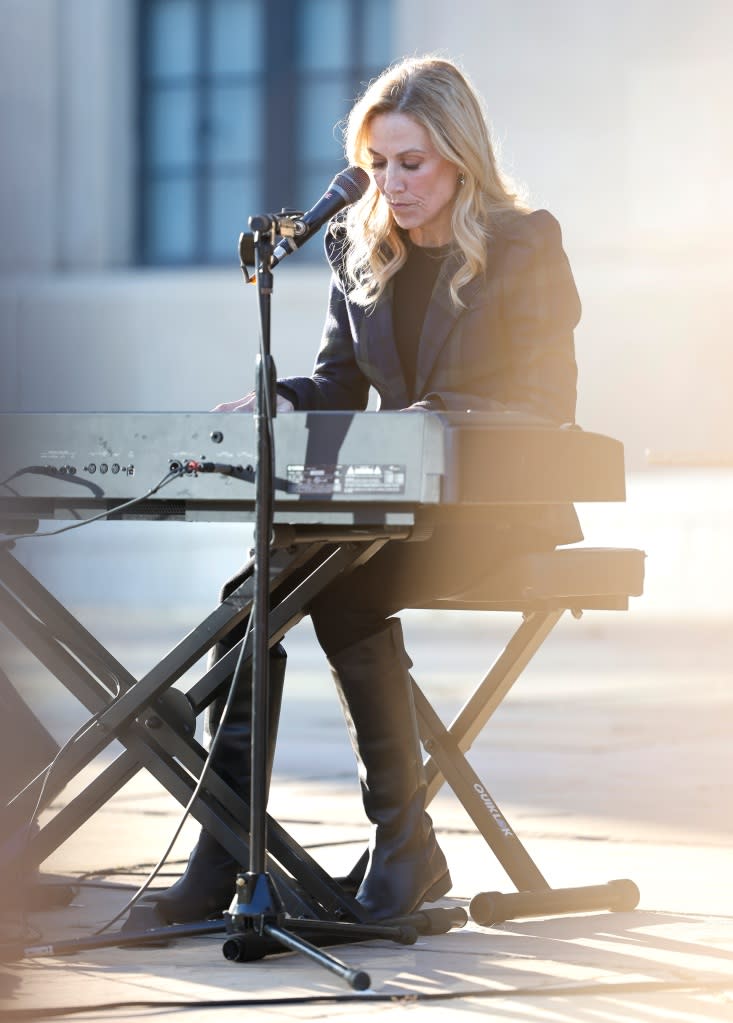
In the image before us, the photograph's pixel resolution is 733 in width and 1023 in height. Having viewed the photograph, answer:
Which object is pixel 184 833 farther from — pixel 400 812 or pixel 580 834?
pixel 400 812

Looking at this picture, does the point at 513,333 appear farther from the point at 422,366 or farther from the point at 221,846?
the point at 221,846

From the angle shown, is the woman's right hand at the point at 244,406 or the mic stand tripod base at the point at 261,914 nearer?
the mic stand tripod base at the point at 261,914

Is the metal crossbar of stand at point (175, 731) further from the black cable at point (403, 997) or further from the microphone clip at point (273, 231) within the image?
the microphone clip at point (273, 231)

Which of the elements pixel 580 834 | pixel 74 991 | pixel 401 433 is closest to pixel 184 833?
pixel 580 834

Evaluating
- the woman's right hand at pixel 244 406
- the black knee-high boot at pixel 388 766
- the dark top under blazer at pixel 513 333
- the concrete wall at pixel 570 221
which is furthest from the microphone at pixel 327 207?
the concrete wall at pixel 570 221

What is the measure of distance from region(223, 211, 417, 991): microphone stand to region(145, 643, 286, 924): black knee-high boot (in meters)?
0.28

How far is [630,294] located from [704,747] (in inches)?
162

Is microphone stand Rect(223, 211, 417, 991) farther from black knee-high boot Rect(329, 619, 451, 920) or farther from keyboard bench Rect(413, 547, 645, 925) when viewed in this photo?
keyboard bench Rect(413, 547, 645, 925)

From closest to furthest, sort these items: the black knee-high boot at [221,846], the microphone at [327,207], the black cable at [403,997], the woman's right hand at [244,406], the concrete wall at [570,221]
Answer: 1. the black cable at [403,997]
2. the microphone at [327,207]
3. the woman's right hand at [244,406]
4. the black knee-high boot at [221,846]
5. the concrete wall at [570,221]

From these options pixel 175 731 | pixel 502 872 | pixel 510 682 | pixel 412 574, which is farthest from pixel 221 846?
pixel 502 872

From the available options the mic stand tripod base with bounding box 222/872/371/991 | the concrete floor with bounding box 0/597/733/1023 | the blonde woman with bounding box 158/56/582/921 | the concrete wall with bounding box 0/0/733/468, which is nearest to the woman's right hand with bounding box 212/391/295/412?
the blonde woman with bounding box 158/56/582/921

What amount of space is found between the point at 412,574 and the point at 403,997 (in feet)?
2.04

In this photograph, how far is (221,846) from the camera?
2479 mm

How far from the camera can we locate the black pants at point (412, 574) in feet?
8.22
